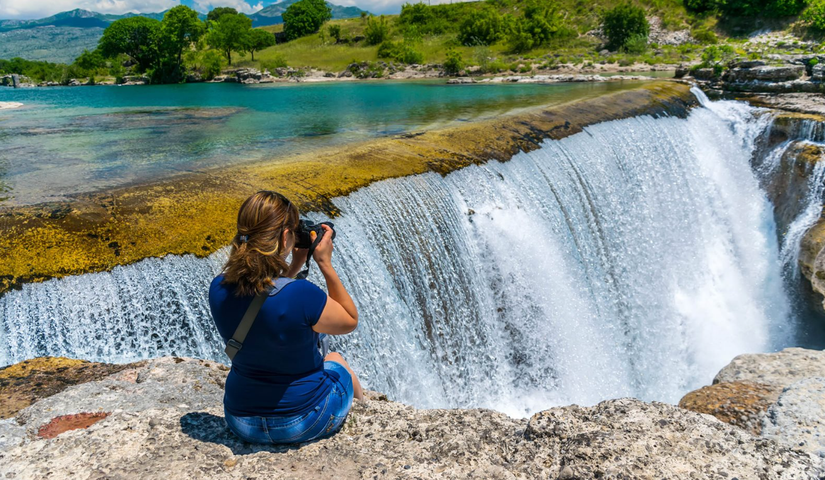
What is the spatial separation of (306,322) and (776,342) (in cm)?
1050

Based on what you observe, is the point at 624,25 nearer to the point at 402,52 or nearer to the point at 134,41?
the point at 402,52

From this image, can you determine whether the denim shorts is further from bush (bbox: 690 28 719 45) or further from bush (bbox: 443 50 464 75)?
bush (bbox: 690 28 719 45)

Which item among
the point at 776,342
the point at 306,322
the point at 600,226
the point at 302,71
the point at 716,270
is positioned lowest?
the point at 776,342

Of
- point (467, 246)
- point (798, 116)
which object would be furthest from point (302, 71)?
point (467, 246)

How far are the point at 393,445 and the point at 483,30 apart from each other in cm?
5579

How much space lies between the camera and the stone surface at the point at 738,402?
390cm

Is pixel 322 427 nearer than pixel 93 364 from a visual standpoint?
Yes

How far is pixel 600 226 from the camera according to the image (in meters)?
9.38

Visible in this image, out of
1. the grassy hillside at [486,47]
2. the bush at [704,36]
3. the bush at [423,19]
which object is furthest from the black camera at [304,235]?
the bush at [423,19]

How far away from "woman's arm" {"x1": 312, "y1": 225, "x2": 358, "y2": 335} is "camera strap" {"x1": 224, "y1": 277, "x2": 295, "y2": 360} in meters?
0.23

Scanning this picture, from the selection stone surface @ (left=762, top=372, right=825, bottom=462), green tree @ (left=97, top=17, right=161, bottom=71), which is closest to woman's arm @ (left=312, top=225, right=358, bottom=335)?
stone surface @ (left=762, top=372, right=825, bottom=462)

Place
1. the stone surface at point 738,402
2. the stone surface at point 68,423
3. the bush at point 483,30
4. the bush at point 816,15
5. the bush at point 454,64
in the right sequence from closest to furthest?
the stone surface at point 68,423, the stone surface at point 738,402, the bush at point 816,15, the bush at point 454,64, the bush at point 483,30

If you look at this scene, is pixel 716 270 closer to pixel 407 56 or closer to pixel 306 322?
pixel 306 322

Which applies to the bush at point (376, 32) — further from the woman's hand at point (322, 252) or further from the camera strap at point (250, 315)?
the camera strap at point (250, 315)
